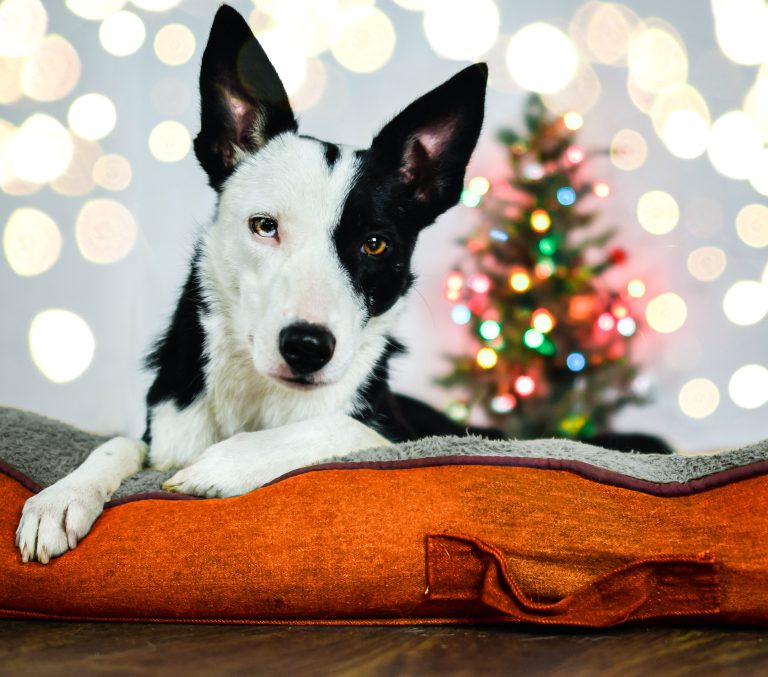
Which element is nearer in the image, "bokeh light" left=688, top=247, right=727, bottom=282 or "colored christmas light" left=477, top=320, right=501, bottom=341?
"colored christmas light" left=477, top=320, right=501, bottom=341

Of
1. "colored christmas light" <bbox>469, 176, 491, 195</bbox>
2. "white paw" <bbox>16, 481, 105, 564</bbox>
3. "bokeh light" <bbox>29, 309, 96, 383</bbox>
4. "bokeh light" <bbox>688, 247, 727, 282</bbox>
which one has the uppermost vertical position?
"colored christmas light" <bbox>469, 176, 491, 195</bbox>

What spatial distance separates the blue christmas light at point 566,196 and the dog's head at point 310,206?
59.2 inches

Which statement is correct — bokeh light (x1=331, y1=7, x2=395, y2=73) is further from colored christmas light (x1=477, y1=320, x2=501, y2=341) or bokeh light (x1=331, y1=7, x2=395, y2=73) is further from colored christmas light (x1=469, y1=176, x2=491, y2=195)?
colored christmas light (x1=477, y1=320, x2=501, y2=341)

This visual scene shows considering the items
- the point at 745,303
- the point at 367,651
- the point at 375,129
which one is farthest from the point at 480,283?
the point at 367,651

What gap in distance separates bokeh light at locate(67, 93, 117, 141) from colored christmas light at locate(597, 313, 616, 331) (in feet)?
7.40

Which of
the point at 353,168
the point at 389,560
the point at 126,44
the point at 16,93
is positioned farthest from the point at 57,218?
the point at 389,560

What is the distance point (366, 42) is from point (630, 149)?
135cm

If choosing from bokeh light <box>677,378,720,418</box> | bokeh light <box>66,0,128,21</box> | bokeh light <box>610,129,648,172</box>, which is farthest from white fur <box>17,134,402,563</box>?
bokeh light <box>677,378,720,418</box>

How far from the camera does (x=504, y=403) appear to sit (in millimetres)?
3035

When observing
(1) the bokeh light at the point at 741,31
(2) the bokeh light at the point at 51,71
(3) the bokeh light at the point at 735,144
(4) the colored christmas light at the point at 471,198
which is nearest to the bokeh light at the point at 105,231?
(2) the bokeh light at the point at 51,71

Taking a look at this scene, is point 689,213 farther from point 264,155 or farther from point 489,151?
point 264,155

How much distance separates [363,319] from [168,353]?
465 mm

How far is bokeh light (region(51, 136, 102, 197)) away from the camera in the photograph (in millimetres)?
3141

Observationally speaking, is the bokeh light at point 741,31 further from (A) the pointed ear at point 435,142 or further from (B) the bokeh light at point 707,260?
(A) the pointed ear at point 435,142
